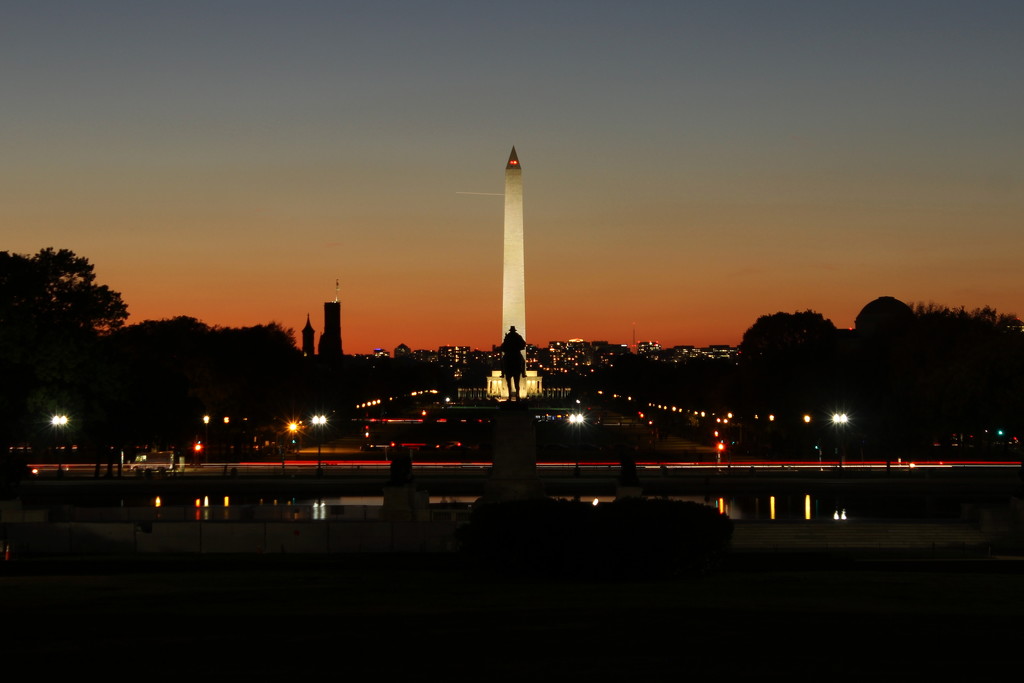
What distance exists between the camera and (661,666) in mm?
11867

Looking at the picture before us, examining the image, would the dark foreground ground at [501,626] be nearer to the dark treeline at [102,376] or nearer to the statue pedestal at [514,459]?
the statue pedestal at [514,459]

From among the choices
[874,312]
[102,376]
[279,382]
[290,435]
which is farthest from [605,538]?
[874,312]

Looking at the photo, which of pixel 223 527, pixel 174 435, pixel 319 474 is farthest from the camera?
pixel 174 435

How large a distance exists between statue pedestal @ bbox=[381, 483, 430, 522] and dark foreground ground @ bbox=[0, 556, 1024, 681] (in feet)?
41.0

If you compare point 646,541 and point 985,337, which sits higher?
point 985,337

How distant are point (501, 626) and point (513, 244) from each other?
103279 mm

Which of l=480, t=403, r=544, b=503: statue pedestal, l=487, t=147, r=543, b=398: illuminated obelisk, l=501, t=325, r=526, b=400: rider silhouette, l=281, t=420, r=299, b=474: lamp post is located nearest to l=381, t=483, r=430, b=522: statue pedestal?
l=480, t=403, r=544, b=503: statue pedestal

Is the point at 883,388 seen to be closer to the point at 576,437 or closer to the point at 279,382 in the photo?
the point at 576,437

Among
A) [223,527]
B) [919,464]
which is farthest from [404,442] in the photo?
[223,527]

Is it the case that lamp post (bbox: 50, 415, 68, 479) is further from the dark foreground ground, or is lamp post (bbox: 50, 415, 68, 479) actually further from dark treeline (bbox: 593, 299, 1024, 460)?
dark treeline (bbox: 593, 299, 1024, 460)

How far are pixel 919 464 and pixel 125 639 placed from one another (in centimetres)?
5504

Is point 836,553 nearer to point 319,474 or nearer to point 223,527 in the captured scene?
point 223,527

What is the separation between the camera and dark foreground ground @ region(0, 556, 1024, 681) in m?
11.9

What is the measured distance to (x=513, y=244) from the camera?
116812 millimetres
